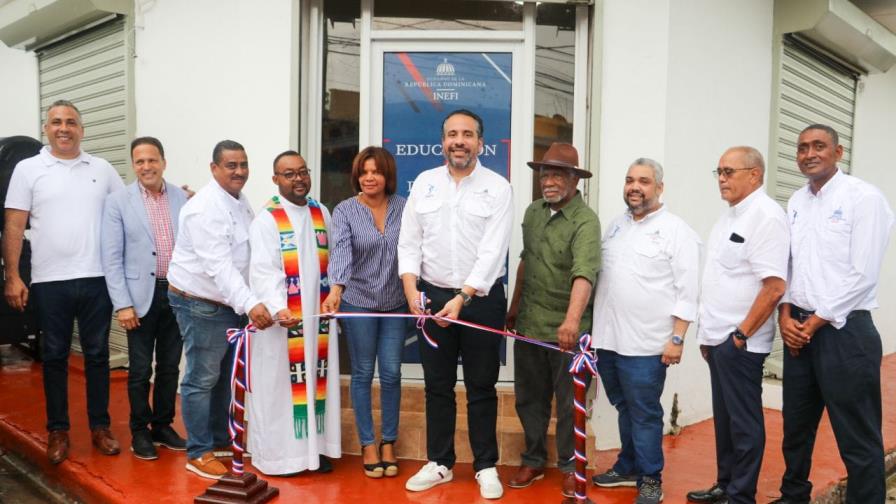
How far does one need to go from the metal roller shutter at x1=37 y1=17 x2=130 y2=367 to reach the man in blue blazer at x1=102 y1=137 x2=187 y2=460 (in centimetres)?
218

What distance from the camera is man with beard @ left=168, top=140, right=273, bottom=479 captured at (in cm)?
396

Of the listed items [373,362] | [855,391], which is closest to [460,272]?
[373,362]

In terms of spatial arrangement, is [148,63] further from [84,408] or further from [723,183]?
[723,183]

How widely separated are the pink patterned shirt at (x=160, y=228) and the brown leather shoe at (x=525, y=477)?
7.80 feet

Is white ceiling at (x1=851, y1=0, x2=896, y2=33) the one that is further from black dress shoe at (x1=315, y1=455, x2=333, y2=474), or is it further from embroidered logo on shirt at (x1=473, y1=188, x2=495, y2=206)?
black dress shoe at (x1=315, y1=455, x2=333, y2=474)

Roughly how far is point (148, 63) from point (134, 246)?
2365 mm

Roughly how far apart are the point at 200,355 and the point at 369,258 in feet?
3.63

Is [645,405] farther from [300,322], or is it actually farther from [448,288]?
[300,322]

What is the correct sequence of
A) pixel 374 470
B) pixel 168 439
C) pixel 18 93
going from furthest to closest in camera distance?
1. pixel 18 93
2. pixel 168 439
3. pixel 374 470

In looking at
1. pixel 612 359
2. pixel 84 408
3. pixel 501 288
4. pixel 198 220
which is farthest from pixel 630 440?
pixel 84 408

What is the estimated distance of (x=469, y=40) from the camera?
505 cm

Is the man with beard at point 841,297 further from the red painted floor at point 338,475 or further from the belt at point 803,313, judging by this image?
the red painted floor at point 338,475

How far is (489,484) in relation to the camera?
12.7ft

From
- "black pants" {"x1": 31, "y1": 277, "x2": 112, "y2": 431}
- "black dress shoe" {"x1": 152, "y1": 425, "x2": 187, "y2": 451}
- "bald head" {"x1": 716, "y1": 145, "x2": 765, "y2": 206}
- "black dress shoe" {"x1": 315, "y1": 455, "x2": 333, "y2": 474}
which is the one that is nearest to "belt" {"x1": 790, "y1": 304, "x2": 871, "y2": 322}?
"bald head" {"x1": 716, "y1": 145, "x2": 765, "y2": 206}
